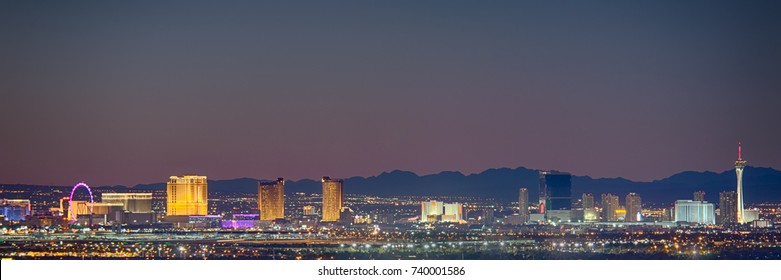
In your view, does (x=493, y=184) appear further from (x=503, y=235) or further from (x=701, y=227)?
(x=503, y=235)

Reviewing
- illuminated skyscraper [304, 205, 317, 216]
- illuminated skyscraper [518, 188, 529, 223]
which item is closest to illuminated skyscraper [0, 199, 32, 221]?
illuminated skyscraper [304, 205, 317, 216]

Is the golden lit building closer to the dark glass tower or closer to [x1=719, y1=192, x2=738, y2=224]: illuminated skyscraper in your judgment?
the dark glass tower

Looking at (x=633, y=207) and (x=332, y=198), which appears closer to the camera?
(x=332, y=198)

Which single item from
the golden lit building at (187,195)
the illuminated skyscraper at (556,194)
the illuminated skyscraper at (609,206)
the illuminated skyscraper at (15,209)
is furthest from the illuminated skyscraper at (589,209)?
the illuminated skyscraper at (15,209)

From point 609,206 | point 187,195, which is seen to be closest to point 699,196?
point 609,206

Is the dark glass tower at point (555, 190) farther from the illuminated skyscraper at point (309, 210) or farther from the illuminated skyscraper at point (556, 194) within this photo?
the illuminated skyscraper at point (309, 210)

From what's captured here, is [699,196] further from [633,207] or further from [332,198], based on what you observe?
[332,198]

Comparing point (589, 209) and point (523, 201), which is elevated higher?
point (523, 201)
